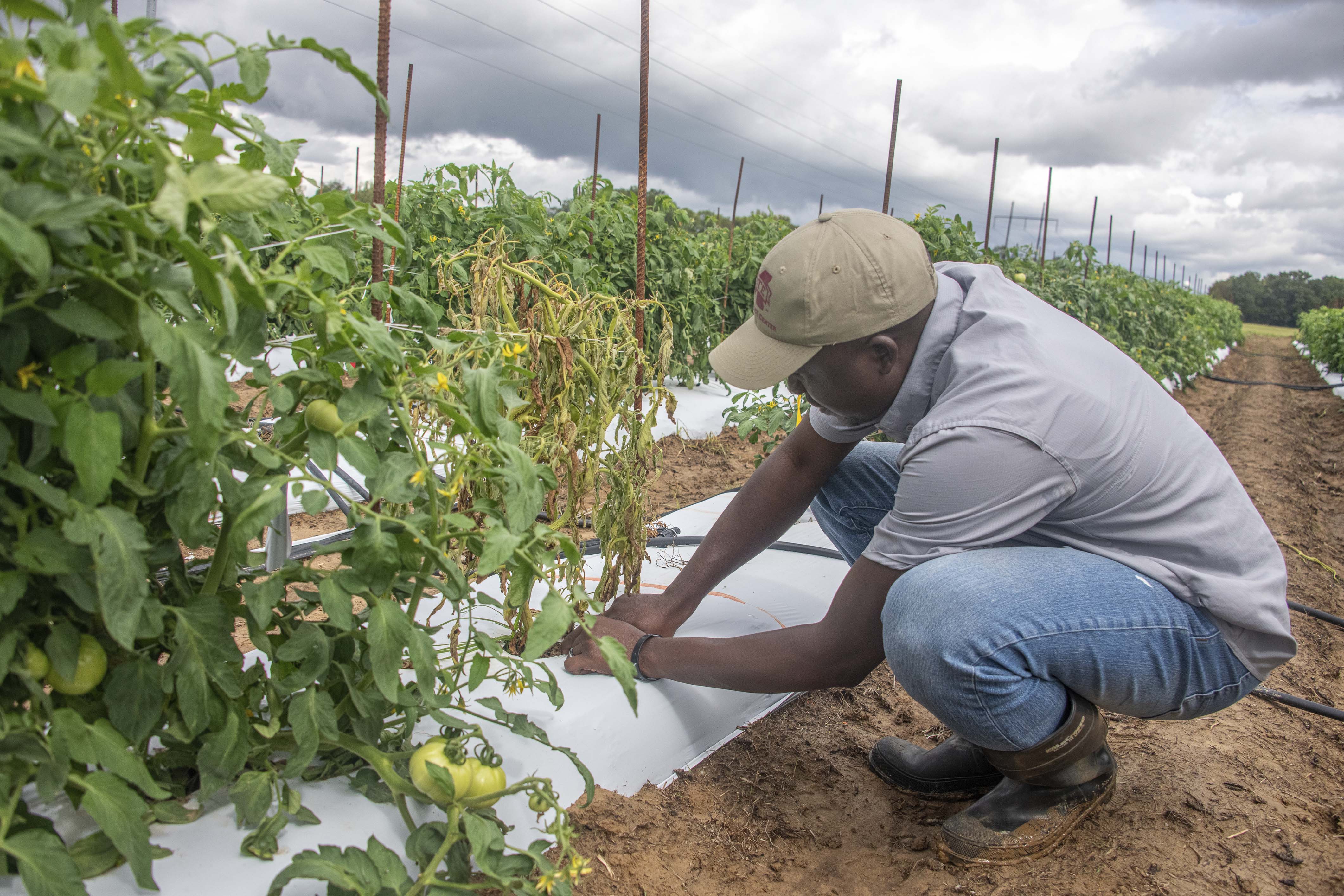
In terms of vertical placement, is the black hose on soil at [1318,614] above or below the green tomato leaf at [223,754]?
below

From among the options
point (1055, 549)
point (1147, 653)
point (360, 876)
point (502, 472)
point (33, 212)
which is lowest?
point (360, 876)

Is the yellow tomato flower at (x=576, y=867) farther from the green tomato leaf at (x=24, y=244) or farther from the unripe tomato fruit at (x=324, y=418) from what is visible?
the green tomato leaf at (x=24, y=244)

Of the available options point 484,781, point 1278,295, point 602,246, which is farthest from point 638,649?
point 1278,295

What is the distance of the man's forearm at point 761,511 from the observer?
153 cm

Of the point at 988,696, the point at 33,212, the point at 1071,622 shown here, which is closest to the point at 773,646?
the point at 988,696

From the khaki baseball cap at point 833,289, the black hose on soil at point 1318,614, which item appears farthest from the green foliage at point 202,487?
the black hose on soil at point 1318,614

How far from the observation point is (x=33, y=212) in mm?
583

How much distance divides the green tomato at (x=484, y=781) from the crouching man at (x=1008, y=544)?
401mm

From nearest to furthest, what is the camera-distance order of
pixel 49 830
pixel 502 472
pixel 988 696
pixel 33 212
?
1. pixel 33 212
2. pixel 49 830
3. pixel 502 472
4. pixel 988 696

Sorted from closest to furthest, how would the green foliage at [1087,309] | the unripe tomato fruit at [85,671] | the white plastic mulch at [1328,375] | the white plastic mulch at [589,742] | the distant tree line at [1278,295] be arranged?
the unripe tomato fruit at [85,671] < the white plastic mulch at [589,742] < the green foliage at [1087,309] < the white plastic mulch at [1328,375] < the distant tree line at [1278,295]

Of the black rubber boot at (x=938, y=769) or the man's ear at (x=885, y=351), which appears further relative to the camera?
the black rubber boot at (x=938, y=769)

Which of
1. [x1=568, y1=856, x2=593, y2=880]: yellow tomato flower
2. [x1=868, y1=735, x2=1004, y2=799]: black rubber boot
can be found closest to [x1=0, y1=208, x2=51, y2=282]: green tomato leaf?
[x1=568, y1=856, x2=593, y2=880]: yellow tomato flower

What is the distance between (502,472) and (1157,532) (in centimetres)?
93

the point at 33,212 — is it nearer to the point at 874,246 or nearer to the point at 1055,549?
the point at 874,246
